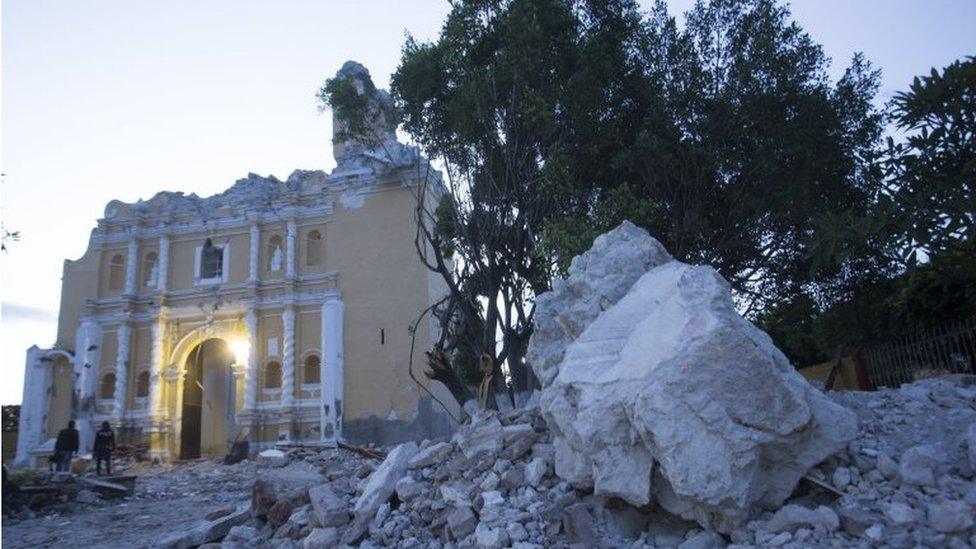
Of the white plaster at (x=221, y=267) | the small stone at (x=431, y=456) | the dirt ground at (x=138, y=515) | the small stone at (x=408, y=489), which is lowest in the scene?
the dirt ground at (x=138, y=515)

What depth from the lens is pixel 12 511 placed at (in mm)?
9789

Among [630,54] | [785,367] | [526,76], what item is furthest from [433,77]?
[785,367]

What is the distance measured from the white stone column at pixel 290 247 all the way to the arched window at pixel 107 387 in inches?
235

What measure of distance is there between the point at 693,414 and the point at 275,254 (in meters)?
18.1

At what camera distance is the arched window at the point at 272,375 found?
19.2 metres

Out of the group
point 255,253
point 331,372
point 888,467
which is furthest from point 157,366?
point 888,467

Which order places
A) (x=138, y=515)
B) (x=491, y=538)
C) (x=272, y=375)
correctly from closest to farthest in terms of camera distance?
(x=491, y=538)
(x=138, y=515)
(x=272, y=375)

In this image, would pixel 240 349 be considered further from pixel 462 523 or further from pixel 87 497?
pixel 462 523

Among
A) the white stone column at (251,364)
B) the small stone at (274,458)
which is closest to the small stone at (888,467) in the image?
the small stone at (274,458)

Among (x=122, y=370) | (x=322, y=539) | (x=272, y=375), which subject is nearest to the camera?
(x=322, y=539)

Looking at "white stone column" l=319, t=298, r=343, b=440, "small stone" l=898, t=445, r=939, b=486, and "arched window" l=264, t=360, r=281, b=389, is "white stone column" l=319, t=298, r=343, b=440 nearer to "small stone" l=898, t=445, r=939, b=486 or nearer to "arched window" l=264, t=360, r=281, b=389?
"arched window" l=264, t=360, r=281, b=389

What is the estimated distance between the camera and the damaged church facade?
1842 cm

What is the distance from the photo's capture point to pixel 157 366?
19766 millimetres

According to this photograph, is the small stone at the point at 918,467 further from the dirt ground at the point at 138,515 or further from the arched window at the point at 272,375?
the arched window at the point at 272,375
